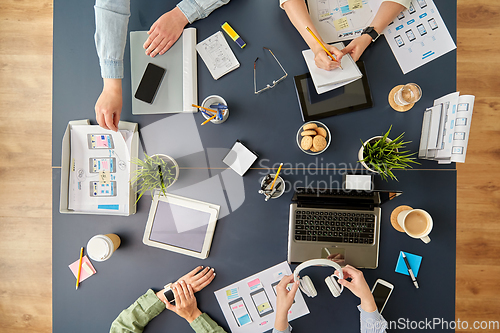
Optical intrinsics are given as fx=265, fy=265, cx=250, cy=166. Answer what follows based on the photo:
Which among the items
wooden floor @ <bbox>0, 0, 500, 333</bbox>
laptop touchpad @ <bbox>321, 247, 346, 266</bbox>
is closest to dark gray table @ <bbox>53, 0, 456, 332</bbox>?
laptop touchpad @ <bbox>321, 247, 346, 266</bbox>

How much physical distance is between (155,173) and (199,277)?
493 millimetres

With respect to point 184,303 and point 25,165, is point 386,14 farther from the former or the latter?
point 25,165

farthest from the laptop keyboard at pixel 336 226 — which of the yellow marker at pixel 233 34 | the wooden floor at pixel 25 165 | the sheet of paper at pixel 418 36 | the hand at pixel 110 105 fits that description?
the wooden floor at pixel 25 165

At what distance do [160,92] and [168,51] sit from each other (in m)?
0.19

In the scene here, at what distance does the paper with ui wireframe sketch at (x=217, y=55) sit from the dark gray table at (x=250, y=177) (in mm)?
29

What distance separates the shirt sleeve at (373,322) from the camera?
1053 mm

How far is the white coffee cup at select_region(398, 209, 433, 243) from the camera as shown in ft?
3.40

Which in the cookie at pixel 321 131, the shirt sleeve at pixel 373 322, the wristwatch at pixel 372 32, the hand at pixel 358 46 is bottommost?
the shirt sleeve at pixel 373 322

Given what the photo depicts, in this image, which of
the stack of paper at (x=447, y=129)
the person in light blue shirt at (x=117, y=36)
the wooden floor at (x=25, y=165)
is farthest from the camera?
the wooden floor at (x=25, y=165)

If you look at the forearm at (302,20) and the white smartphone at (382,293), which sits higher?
the forearm at (302,20)

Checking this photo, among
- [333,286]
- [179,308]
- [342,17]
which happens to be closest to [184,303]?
[179,308]

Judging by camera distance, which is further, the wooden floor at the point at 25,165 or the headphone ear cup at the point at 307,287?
the wooden floor at the point at 25,165

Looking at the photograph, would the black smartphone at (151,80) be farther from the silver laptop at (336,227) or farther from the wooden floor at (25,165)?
the wooden floor at (25,165)

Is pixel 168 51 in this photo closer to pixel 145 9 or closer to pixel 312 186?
pixel 145 9
